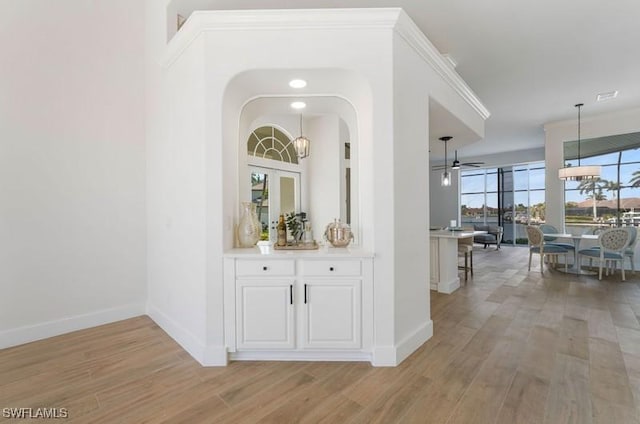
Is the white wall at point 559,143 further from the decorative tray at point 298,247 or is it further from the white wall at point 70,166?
the white wall at point 70,166

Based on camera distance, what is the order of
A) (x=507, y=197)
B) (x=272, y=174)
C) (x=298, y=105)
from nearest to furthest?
(x=298, y=105), (x=272, y=174), (x=507, y=197)

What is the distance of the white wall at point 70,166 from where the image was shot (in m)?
2.79

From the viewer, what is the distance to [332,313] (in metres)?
2.44

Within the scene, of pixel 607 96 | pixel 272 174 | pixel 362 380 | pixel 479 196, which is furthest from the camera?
pixel 479 196

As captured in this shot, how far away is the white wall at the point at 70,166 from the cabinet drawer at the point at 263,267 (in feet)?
6.30

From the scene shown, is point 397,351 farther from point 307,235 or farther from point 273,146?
point 273,146

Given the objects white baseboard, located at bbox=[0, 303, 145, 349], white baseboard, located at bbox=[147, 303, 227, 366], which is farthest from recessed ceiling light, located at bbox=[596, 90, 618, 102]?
white baseboard, located at bbox=[0, 303, 145, 349]

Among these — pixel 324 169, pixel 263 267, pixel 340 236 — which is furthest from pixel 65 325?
pixel 324 169

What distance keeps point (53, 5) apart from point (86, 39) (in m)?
0.35

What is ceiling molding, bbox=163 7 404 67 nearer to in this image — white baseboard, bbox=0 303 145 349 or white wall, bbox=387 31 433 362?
white wall, bbox=387 31 433 362

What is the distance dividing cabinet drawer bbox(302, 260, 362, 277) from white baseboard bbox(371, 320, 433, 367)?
2.17 ft

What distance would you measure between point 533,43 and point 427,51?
174cm

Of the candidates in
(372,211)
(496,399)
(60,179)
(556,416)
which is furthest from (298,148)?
(556,416)

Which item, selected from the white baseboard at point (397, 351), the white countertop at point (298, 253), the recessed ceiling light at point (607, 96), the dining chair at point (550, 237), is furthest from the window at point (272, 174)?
the dining chair at point (550, 237)
